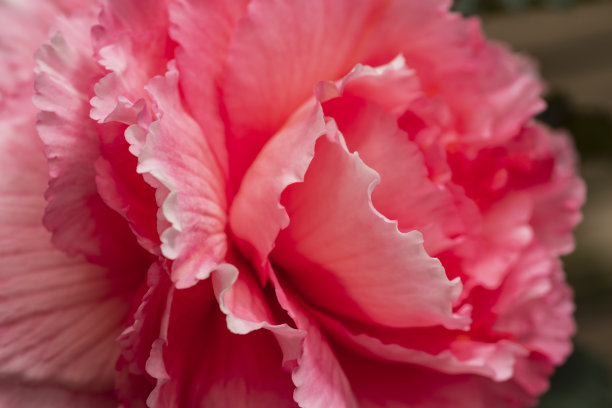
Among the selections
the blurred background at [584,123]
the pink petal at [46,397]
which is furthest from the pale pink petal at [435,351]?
the blurred background at [584,123]

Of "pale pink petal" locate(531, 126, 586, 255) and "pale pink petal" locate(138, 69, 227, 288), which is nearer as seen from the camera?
"pale pink petal" locate(138, 69, 227, 288)

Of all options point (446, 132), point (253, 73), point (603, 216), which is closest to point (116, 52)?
point (253, 73)

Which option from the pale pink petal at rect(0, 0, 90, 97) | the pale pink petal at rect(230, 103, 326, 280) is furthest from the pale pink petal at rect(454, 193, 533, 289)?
the pale pink petal at rect(0, 0, 90, 97)

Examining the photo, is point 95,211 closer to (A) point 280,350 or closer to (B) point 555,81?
(A) point 280,350

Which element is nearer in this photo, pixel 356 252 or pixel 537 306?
pixel 356 252

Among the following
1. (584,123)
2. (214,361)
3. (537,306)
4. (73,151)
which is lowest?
(584,123)

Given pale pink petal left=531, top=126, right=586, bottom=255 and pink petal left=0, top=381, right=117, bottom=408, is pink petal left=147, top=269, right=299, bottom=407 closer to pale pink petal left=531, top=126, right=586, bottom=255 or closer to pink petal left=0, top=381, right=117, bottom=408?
pink petal left=0, top=381, right=117, bottom=408

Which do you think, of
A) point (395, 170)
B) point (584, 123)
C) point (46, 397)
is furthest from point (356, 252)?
point (584, 123)

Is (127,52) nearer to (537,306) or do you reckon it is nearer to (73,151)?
(73,151)
